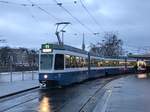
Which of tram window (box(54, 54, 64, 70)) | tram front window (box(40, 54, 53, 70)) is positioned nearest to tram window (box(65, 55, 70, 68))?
tram window (box(54, 54, 64, 70))

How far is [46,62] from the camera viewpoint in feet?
121

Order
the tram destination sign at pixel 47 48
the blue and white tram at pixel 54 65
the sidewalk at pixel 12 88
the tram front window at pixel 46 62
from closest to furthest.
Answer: the sidewalk at pixel 12 88
the blue and white tram at pixel 54 65
the tram front window at pixel 46 62
the tram destination sign at pixel 47 48

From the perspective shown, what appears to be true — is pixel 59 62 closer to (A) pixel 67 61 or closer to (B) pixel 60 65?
A: (B) pixel 60 65

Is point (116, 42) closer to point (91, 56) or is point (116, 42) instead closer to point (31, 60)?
point (31, 60)

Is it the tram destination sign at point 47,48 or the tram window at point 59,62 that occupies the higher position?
the tram destination sign at point 47,48

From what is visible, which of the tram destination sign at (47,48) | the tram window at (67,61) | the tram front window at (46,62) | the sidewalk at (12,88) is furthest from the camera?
the tram window at (67,61)

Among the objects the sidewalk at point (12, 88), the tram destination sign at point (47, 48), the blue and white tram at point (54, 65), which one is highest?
the tram destination sign at point (47, 48)

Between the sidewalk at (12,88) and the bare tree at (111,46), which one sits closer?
the sidewalk at (12,88)

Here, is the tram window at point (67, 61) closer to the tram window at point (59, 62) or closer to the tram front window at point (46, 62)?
the tram window at point (59, 62)

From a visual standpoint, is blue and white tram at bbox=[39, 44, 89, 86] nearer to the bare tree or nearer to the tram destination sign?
the tram destination sign

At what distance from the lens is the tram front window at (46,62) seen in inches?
1447

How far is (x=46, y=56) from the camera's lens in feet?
122

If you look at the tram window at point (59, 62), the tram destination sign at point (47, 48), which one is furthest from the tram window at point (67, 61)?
the tram destination sign at point (47, 48)

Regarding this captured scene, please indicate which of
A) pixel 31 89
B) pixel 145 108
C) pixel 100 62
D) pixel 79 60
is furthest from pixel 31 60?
pixel 145 108
